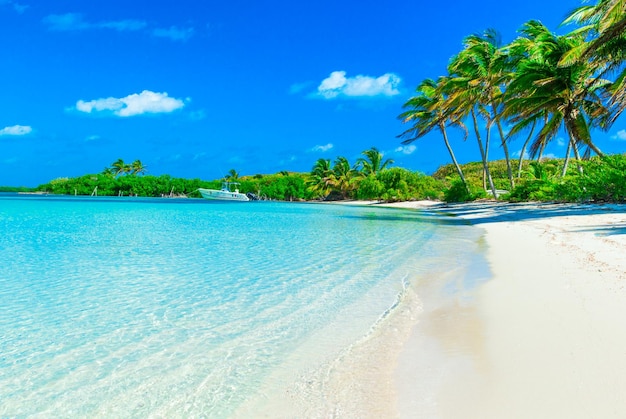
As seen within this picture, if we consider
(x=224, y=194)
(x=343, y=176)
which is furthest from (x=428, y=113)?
(x=224, y=194)

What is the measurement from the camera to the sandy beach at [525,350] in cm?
213

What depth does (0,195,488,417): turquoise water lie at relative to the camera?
250 cm

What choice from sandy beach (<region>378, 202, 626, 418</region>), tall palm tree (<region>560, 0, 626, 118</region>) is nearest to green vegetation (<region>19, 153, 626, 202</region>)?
tall palm tree (<region>560, 0, 626, 118</region>)

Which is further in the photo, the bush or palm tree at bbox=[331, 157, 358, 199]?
palm tree at bbox=[331, 157, 358, 199]

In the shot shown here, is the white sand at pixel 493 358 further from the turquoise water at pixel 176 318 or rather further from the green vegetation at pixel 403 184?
the green vegetation at pixel 403 184

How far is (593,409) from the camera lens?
201 cm

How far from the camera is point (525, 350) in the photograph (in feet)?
9.36

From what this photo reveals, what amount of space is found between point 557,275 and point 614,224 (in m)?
6.49

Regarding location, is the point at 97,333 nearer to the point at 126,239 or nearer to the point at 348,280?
the point at 348,280

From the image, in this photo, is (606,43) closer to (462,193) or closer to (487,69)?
(487,69)

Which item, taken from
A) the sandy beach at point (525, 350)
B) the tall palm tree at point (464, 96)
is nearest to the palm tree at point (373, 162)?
the tall palm tree at point (464, 96)

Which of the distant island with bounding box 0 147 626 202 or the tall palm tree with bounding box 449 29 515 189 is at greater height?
the tall palm tree with bounding box 449 29 515 189

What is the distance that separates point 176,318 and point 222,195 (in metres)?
67.3

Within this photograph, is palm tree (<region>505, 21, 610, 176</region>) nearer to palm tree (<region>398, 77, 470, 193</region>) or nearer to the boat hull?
palm tree (<region>398, 77, 470, 193</region>)
